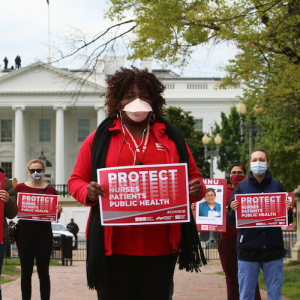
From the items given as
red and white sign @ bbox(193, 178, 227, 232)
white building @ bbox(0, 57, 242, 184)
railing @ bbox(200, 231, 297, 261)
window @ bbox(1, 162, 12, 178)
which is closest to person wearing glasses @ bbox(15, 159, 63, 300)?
red and white sign @ bbox(193, 178, 227, 232)

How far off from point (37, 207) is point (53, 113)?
53286 mm

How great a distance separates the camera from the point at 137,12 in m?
12.5

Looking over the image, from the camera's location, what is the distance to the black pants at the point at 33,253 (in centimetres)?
668

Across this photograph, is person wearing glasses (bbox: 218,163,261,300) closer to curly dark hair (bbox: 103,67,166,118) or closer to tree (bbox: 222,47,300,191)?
curly dark hair (bbox: 103,67,166,118)

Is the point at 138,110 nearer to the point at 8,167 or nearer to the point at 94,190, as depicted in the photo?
the point at 94,190

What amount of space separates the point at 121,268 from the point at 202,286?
7.87 meters

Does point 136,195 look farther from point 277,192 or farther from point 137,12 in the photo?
point 137,12

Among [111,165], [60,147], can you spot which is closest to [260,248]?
[111,165]

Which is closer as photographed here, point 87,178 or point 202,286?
point 87,178

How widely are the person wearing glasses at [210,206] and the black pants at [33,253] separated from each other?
2607 millimetres

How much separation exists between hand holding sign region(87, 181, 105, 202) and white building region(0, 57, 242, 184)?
164 feet

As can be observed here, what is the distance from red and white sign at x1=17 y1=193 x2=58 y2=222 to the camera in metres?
7.19

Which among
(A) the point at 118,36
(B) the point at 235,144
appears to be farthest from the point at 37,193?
(B) the point at 235,144

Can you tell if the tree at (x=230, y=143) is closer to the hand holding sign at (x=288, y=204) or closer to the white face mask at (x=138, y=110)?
the hand holding sign at (x=288, y=204)
